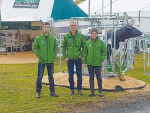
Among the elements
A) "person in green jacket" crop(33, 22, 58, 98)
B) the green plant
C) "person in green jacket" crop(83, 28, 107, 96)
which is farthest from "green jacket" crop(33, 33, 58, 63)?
the green plant

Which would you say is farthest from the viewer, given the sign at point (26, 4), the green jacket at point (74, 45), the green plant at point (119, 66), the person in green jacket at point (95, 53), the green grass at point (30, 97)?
the sign at point (26, 4)

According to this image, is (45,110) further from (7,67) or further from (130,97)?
(7,67)

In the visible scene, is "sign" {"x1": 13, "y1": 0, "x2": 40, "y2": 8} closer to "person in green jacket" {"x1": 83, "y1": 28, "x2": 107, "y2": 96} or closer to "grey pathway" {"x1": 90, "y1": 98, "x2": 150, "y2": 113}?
"person in green jacket" {"x1": 83, "y1": 28, "x2": 107, "y2": 96}

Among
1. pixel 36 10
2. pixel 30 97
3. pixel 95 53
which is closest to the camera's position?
pixel 30 97

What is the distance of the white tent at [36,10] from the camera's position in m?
16.4

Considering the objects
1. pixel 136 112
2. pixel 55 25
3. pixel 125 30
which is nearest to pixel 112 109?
pixel 136 112

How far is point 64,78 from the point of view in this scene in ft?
30.9

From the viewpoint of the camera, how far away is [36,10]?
1677cm

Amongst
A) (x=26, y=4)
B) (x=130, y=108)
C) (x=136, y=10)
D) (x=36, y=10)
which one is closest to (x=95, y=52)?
(x=130, y=108)

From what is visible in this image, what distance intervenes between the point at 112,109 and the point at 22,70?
6.56m

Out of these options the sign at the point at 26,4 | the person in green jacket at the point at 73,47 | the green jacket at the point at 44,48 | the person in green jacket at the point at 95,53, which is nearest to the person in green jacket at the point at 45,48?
the green jacket at the point at 44,48

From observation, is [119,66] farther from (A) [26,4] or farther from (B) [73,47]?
(A) [26,4]

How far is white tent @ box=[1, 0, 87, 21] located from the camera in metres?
16.4

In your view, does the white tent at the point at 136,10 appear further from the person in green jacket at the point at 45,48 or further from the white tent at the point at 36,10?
the person in green jacket at the point at 45,48
